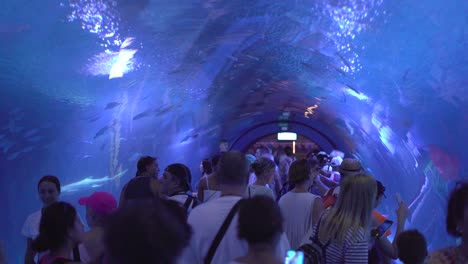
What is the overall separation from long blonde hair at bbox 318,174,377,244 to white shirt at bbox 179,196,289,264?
1.03 ft

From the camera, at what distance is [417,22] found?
23.4 feet

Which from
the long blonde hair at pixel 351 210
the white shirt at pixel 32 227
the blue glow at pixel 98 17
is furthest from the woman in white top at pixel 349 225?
the blue glow at pixel 98 17

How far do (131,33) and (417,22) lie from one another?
13.7ft

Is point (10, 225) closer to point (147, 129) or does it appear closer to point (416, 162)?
point (147, 129)

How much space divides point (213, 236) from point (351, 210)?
909 millimetres

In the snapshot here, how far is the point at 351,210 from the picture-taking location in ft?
12.0

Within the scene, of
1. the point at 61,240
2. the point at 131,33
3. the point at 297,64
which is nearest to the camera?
the point at 61,240

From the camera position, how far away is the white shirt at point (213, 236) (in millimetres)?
3598

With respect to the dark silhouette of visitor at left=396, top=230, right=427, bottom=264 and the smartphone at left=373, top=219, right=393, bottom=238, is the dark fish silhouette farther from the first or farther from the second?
the dark silhouette of visitor at left=396, top=230, right=427, bottom=264

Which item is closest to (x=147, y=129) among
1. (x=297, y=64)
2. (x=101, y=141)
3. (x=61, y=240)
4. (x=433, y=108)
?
(x=101, y=141)

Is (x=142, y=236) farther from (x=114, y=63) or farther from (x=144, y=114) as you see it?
(x=144, y=114)

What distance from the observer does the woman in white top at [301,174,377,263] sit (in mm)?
3562

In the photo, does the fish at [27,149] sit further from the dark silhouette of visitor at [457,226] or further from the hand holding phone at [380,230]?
the dark silhouette of visitor at [457,226]

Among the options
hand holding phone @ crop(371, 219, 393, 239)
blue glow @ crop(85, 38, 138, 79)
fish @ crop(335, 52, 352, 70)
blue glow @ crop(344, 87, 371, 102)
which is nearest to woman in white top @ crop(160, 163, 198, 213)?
hand holding phone @ crop(371, 219, 393, 239)
